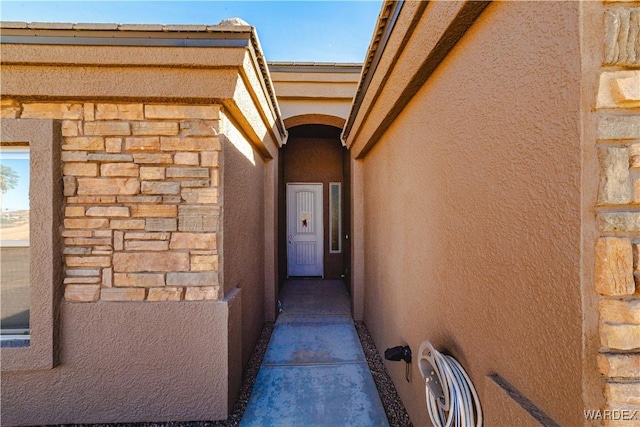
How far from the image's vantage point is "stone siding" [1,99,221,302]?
218 cm

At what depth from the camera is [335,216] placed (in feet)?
23.4

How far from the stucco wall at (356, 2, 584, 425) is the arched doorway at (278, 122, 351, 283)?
507cm

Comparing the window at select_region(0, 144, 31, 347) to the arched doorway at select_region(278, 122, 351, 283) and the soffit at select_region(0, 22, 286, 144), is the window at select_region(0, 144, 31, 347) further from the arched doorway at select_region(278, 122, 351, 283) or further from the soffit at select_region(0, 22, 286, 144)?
the arched doorway at select_region(278, 122, 351, 283)

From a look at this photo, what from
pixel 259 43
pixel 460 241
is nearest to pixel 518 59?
pixel 460 241

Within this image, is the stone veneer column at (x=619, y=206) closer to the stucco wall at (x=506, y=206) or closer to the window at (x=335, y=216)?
the stucco wall at (x=506, y=206)

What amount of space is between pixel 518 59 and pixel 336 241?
624cm

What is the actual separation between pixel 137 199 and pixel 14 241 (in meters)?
1.17

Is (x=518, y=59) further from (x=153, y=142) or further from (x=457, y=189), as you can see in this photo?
(x=153, y=142)

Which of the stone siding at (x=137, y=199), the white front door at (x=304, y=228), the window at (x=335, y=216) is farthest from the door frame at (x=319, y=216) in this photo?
the stone siding at (x=137, y=199)

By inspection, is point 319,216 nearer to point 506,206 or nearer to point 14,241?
point 14,241

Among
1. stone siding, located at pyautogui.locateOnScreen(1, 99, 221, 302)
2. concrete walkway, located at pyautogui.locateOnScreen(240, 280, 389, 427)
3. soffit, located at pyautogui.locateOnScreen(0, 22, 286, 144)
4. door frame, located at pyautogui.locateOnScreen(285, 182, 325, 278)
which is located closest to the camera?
soffit, located at pyautogui.locateOnScreen(0, 22, 286, 144)

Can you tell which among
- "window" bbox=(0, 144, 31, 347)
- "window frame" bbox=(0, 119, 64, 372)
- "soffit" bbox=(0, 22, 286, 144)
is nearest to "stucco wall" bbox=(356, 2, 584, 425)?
"soffit" bbox=(0, 22, 286, 144)

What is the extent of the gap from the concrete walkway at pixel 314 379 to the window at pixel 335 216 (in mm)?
2630

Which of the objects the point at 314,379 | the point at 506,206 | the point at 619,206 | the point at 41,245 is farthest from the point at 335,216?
the point at 619,206
